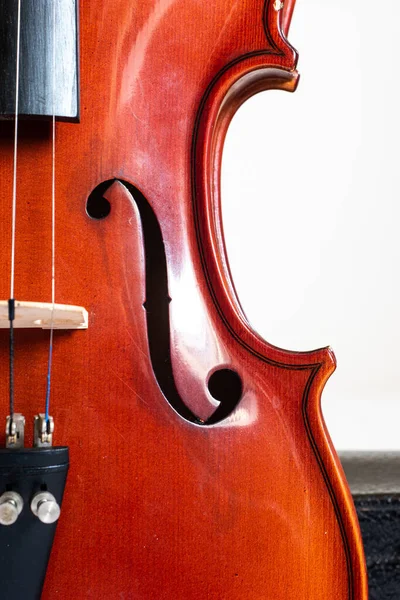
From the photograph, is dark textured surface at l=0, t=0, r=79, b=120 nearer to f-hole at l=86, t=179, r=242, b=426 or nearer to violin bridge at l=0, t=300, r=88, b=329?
f-hole at l=86, t=179, r=242, b=426

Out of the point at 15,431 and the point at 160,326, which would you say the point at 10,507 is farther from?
the point at 160,326

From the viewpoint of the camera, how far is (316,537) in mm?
640

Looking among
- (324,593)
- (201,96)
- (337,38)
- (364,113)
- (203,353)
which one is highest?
(337,38)

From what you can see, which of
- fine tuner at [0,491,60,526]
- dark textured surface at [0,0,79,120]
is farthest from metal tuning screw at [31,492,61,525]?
dark textured surface at [0,0,79,120]

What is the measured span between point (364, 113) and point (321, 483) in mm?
756

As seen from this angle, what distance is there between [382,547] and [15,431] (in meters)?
0.70

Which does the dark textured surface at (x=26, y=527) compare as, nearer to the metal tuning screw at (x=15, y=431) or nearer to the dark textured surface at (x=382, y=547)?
the metal tuning screw at (x=15, y=431)

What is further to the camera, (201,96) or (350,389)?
(350,389)

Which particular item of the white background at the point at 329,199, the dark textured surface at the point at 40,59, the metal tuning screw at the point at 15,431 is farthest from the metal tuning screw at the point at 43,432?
the white background at the point at 329,199

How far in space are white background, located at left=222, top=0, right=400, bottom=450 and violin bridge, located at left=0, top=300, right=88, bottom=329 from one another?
1.91 feet

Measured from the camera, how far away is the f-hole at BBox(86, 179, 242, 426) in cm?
65

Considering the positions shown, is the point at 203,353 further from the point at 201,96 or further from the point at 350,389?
the point at 350,389

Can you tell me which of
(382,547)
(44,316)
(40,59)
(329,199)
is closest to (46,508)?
(44,316)

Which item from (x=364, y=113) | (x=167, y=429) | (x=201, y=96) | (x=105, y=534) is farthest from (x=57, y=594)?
(x=364, y=113)
